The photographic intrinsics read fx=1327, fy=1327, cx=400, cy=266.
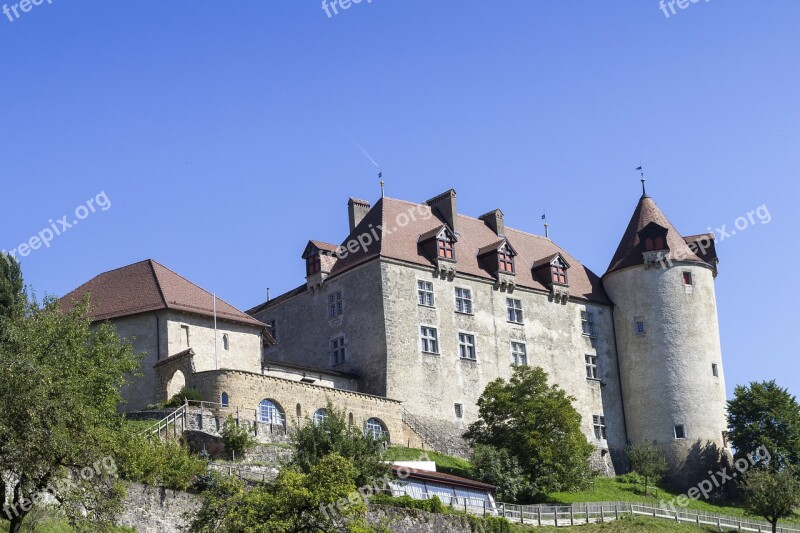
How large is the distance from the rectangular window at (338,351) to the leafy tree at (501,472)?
1311cm

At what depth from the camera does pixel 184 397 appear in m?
56.5

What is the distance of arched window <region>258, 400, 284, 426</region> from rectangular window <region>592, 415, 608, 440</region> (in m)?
22.0

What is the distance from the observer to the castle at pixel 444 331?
6172 cm

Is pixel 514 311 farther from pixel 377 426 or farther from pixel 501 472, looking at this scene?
pixel 501 472

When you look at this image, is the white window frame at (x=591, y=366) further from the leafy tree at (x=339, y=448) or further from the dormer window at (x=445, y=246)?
the leafy tree at (x=339, y=448)

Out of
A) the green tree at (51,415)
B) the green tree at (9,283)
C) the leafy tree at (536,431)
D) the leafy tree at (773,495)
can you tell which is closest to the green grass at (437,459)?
the leafy tree at (536,431)

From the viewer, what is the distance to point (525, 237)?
80688 mm

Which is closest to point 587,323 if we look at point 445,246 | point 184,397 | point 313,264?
point 445,246

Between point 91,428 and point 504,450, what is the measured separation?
24301 mm

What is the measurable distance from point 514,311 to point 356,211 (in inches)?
408

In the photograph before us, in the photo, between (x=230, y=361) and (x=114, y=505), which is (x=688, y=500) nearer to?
(x=230, y=361)

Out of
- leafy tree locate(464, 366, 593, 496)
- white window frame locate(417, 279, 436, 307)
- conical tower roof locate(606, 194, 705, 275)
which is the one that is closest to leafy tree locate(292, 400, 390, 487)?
leafy tree locate(464, 366, 593, 496)

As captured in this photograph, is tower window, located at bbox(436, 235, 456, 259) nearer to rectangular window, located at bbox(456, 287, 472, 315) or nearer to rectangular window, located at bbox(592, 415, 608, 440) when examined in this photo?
rectangular window, located at bbox(456, 287, 472, 315)

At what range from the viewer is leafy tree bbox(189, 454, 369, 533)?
36.5m
